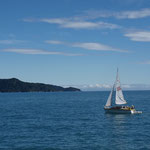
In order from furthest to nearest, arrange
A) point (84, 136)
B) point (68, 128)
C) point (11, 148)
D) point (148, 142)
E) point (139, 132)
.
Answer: point (68, 128) → point (139, 132) → point (84, 136) → point (148, 142) → point (11, 148)

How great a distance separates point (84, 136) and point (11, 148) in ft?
45.8

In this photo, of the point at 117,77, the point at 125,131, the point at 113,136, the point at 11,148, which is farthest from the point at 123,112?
the point at 11,148

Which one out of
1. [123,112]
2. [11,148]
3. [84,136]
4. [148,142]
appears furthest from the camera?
[123,112]

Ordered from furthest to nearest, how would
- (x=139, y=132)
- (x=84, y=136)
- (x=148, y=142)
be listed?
(x=139, y=132), (x=84, y=136), (x=148, y=142)

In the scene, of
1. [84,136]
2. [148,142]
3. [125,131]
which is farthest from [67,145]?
[125,131]

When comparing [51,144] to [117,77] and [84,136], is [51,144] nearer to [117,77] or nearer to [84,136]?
[84,136]

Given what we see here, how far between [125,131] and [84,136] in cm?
1105

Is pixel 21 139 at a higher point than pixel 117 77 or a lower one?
lower

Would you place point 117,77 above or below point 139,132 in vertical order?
above

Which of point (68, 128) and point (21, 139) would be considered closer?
point (21, 139)

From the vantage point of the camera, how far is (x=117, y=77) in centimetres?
9012

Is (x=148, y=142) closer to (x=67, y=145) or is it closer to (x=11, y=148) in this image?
(x=67, y=145)

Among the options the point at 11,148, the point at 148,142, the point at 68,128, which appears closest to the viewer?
the point at 11,148

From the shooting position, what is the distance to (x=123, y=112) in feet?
279
